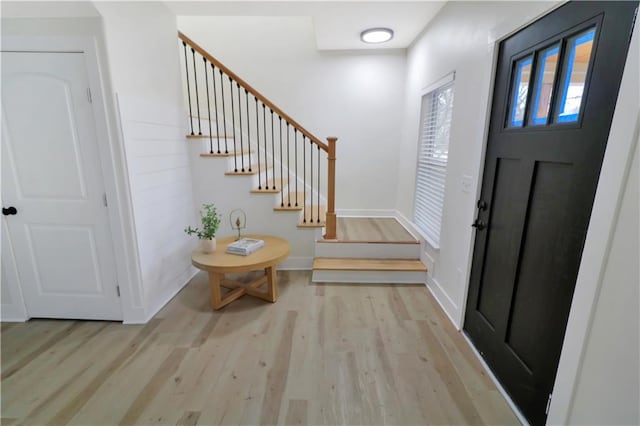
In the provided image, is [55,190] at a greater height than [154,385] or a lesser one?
greater

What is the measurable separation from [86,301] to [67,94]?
Result: 164 cm

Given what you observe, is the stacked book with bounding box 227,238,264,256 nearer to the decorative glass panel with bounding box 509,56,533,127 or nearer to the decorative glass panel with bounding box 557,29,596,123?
the decorative glass panel with bounding box 509,56,533,127

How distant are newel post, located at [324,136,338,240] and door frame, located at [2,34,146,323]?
190 centimetres

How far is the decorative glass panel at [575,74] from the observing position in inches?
49.1

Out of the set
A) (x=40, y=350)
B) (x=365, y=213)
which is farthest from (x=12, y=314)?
(x=365, y=213)

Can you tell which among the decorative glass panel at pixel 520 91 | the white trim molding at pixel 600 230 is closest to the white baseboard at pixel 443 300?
the white trim molding at pixel 600 230

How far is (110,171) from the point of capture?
82.7 inches

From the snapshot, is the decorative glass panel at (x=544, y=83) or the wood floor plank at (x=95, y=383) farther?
the wood floor plank at (x=95, y=383)

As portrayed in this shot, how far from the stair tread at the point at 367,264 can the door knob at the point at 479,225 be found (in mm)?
1145

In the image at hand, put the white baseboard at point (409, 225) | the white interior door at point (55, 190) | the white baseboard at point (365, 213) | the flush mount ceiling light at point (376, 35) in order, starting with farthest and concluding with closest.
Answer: the white baseboard at point (365, 213), the white baseboard at point (409, 225), the flush mount ceiling light at point (376, 35), the white interior door at point (55, 190)

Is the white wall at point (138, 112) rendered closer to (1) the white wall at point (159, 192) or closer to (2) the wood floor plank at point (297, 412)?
(1) the white wall at point (159, 192)

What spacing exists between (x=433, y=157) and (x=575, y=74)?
→ 194 cm

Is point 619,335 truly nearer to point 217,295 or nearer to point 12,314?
point 217,295

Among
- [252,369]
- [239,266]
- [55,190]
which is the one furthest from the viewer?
[239,266]
